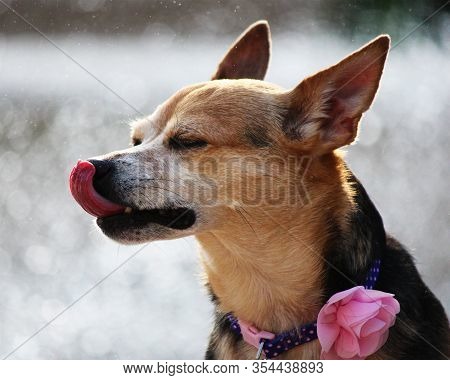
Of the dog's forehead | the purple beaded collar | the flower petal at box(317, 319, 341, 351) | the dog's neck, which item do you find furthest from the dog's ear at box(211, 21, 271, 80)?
the flower petal at box(317, 319, 341, 351)

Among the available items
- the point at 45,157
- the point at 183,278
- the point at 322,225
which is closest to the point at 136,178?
the point at 322,225

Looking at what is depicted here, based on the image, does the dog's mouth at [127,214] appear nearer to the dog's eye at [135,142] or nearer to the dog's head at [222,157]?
the dog's head at [222,157]

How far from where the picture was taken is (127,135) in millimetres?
6797

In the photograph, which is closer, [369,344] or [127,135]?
[369,344]

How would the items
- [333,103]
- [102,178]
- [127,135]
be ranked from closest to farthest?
[102,178], [333,103], [127,135]

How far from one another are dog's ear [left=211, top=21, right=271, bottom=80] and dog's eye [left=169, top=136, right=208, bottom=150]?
614 millimetres

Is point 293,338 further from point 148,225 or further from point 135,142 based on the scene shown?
point 135,142

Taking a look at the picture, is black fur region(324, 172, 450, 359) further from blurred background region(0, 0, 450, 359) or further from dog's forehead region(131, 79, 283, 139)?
blurred background region(0, 0, 450, 359)

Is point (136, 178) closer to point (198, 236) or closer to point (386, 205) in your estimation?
point (198, 236)

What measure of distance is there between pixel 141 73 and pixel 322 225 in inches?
222

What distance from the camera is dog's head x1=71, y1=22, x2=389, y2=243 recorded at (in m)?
2.99

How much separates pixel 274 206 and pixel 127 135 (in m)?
3.91

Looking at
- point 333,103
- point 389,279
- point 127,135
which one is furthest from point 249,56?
point 127,135

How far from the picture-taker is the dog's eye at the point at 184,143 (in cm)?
308
